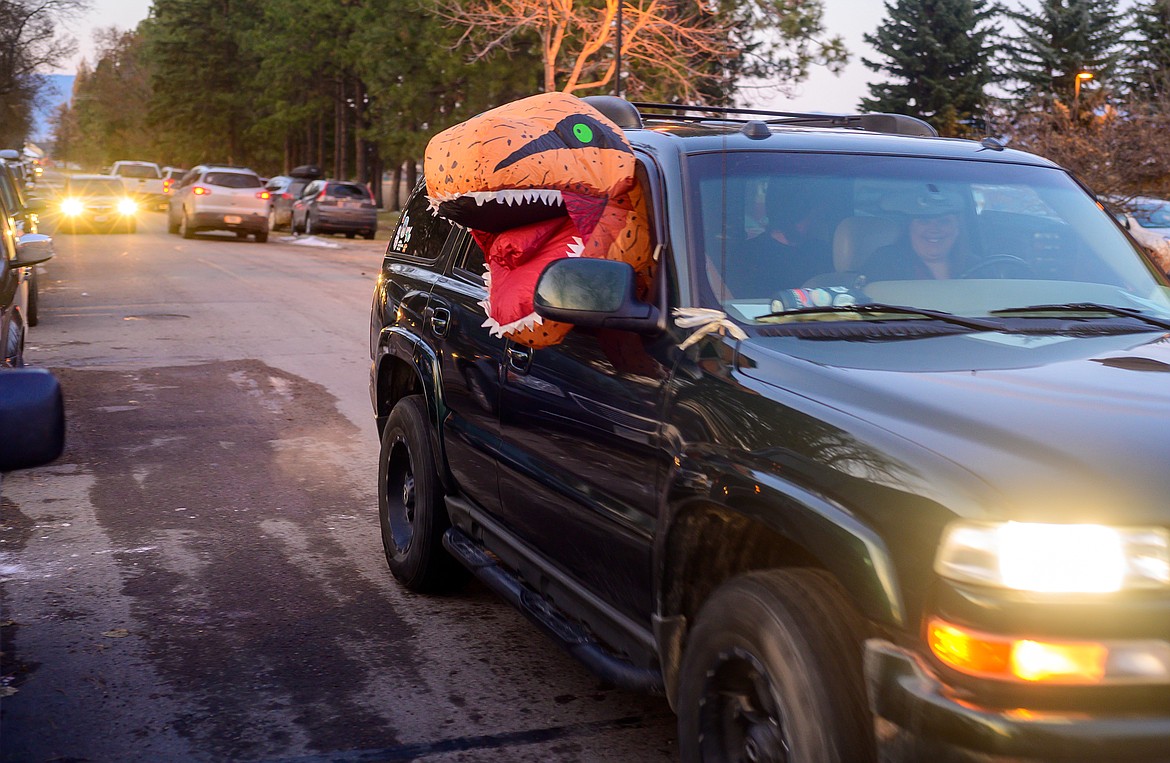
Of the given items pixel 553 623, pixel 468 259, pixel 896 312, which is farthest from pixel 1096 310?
pixel 468 259

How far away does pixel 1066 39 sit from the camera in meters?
55.6

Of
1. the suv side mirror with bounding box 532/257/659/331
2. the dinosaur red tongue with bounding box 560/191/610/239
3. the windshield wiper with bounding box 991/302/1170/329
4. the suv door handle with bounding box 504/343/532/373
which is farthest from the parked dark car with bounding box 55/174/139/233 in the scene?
the windshield wiper with bounding box 991/302/1170/329

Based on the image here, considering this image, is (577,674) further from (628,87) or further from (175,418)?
(628,87)

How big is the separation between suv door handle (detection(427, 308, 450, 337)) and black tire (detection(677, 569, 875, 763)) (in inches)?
84.2

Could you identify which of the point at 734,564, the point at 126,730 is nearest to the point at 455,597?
the point at 126,730

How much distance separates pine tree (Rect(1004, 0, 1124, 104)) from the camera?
55125 mm

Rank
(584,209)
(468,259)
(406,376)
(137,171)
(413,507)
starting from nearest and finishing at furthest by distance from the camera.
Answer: (584,209)
(468,259)
(413,507)
(406,376)
(137,171)

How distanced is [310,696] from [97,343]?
991 centimetres

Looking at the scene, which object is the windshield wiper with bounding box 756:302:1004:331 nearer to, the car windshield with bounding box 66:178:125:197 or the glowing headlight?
the glowing headlight

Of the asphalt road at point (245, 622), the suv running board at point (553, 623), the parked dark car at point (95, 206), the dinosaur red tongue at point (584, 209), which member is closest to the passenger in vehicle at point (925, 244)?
the dinosaur red tongue at point (584, 209)

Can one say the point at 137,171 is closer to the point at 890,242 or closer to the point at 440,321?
the point at 440,321

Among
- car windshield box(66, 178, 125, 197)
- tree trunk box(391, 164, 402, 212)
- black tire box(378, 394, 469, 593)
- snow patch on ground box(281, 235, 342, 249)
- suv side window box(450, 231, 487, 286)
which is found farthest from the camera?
tree trunk box(391, 164, 402, 212)

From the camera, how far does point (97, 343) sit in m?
13.2

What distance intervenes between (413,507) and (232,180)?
1205 inches
